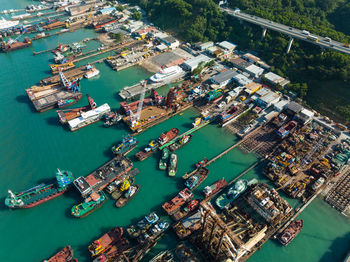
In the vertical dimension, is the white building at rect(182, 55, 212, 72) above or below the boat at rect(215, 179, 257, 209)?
above

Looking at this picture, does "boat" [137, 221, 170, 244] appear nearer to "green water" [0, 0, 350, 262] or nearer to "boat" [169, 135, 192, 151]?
"green water" [0, 0, 350, 262]

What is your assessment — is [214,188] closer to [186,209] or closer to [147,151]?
[186,209]

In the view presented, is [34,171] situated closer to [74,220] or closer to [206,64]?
[74,220]

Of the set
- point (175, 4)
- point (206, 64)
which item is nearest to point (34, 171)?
point (206, 64)

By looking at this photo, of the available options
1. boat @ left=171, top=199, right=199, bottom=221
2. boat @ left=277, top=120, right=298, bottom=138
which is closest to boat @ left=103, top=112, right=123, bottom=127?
boat @ left=171, top=199, right=199, bottom=221

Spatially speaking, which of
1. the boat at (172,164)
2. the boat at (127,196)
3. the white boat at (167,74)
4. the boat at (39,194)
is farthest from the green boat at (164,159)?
the white boat at (167,74)

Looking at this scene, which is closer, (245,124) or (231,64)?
(245,124)

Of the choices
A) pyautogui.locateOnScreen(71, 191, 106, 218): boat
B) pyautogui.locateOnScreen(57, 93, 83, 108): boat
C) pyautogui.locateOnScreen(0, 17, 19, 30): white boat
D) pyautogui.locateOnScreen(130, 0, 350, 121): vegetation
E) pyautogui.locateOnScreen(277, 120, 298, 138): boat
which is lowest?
pyautogui.locateOnScreen(71, 191, 106, 218): boat
